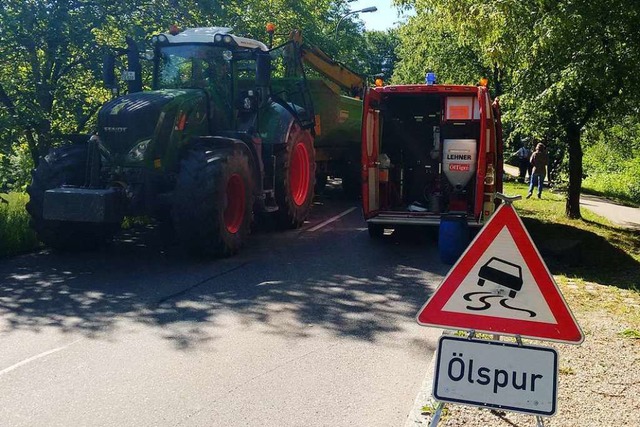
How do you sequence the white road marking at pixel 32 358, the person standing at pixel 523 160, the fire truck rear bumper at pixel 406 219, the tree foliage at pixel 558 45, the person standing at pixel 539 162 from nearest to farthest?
the white road marking at pixel 32 358 → the tree foliage at pixel 558 45 → the fire truck rear bumper at pixel 406 219 → the person standing at pixel 539 162 → the person standing at pixel 523 160

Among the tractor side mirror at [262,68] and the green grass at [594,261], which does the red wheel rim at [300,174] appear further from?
the green grass at [594,261]

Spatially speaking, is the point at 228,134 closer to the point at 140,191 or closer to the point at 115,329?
the point at 140,191

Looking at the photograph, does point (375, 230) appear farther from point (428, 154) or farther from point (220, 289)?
point (220, 289)

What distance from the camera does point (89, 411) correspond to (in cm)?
461

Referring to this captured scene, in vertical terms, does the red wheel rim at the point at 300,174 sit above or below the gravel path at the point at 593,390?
above

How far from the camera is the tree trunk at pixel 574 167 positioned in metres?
13.6

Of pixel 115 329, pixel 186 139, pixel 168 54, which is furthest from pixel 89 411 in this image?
pixel 168 54

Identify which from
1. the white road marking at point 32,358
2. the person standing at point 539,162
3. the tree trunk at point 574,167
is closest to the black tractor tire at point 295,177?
the tree trunk at point 574,167

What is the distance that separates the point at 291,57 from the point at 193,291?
638 cm

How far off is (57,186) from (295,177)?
4407 millimetres

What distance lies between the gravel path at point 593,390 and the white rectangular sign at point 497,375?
799 millimetres

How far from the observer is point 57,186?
931cm

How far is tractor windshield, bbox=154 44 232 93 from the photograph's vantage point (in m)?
10.6

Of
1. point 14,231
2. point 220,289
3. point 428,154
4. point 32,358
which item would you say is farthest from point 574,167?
point 32,358
